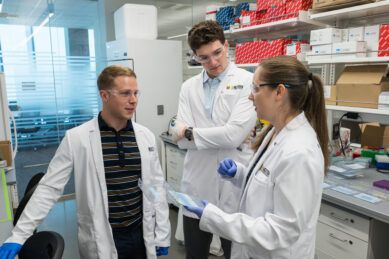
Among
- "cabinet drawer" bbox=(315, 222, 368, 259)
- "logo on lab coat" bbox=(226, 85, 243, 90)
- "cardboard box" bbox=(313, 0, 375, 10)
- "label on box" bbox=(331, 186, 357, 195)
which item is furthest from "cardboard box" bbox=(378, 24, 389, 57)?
"cabinet drawer" bbox=(315, 222, 368, 259)

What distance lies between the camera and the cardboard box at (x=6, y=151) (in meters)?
2.36

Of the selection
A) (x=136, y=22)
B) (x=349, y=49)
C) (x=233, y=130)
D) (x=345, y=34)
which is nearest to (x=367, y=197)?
(x=233, y=130)

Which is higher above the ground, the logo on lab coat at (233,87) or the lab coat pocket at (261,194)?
the logo on lab coat at (233,87)

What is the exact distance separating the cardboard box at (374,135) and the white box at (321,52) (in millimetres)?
705

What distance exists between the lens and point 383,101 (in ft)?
6.59

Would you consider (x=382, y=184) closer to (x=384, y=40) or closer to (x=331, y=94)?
(x=331, y=94)

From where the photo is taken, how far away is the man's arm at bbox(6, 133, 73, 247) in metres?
1.32

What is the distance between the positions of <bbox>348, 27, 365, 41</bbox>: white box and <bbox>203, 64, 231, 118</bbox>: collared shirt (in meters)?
1.03

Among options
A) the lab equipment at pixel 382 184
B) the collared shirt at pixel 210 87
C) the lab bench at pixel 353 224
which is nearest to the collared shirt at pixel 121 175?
the lab bench at pixel 353 224

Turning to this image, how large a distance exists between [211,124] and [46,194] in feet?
3.17

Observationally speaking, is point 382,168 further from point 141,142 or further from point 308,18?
point 141,142

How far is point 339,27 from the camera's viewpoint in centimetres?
252

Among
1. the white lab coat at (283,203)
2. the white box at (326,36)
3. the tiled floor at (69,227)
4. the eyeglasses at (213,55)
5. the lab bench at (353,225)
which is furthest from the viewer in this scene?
the tiled floor at (69,227)

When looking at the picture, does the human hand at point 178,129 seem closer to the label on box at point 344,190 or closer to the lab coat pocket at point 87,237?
the lab coat pocket at point 87,237
